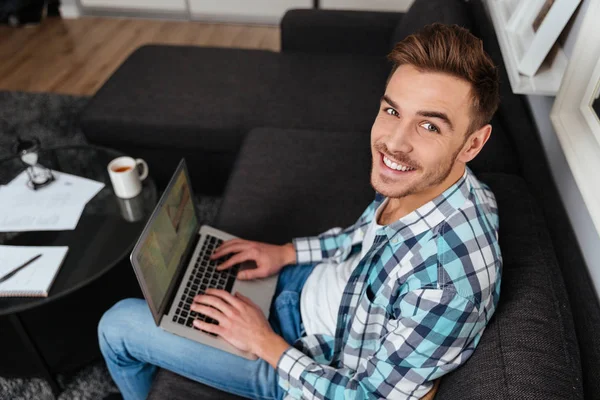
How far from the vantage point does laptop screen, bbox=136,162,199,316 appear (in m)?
1.06

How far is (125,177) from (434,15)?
134cm

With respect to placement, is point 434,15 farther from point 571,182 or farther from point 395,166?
point 395,166

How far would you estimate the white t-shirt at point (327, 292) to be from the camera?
3.84ft

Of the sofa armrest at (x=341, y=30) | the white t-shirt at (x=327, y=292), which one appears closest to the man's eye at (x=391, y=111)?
the white t-shirt at (x=327, y=292)

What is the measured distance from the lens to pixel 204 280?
129 centimetres

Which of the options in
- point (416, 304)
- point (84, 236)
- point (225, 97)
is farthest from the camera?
point (225, 97)

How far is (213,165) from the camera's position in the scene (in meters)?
2.16

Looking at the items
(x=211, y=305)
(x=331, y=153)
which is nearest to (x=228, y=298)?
(x=211, y=305)

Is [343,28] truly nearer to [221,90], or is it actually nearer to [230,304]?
[221,90]

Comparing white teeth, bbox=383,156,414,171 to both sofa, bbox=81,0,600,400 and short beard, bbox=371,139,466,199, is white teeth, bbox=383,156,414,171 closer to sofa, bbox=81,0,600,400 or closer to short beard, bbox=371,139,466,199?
short beard, bbox=371,139,466,199

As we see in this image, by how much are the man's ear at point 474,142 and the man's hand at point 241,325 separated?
1.81 feet

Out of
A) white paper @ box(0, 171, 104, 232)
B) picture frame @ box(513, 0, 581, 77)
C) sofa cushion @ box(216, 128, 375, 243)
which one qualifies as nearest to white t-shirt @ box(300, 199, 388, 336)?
sofa cushion @ box(216, 128, 375, 243)

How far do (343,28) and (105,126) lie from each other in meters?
1.21

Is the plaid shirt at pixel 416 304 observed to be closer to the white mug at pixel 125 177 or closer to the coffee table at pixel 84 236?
the coffee table at pixel 84 236
